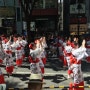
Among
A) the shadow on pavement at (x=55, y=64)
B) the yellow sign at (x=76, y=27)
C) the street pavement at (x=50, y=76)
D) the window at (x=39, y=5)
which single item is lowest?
the yellow sign at (x=76, y=27)

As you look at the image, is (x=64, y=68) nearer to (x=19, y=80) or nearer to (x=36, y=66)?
(x=19, y=80)

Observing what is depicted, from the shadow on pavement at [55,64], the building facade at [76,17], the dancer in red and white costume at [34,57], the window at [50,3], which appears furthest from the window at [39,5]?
the dancer in red and white costume at [34,57]

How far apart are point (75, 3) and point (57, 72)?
1176 inches

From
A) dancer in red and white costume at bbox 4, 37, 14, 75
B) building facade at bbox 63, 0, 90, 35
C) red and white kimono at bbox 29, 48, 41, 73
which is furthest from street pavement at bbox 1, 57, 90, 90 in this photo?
building facade at bbox 63, 0, 90, 35

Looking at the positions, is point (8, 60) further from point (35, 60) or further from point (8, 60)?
point (35, 60)

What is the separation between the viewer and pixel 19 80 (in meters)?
16.6

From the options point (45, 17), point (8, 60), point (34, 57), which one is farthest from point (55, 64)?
point (45, 17)

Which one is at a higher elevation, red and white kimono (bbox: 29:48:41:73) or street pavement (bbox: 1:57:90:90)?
red and white kimono (bbox: 29:48:41:73)

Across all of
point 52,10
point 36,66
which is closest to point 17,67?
point 36,66

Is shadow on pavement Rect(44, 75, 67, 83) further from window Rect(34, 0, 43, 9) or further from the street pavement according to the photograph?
window Rect(34, 0, 43, 9)

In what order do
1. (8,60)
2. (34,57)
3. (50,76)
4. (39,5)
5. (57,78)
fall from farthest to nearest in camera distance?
(39,5)
(50,76)
(8,60)
(57,78)
(34,57)

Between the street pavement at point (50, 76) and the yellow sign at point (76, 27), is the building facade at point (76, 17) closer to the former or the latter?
the yellow sign at point (76, 27)

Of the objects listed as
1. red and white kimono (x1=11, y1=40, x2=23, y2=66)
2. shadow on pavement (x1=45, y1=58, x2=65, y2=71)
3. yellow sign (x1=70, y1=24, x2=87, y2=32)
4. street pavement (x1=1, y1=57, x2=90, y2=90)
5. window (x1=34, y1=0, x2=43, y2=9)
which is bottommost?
yellow sign (x1=70, y1=24, x2=87, y2=32)

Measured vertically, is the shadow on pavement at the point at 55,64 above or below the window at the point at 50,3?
below
